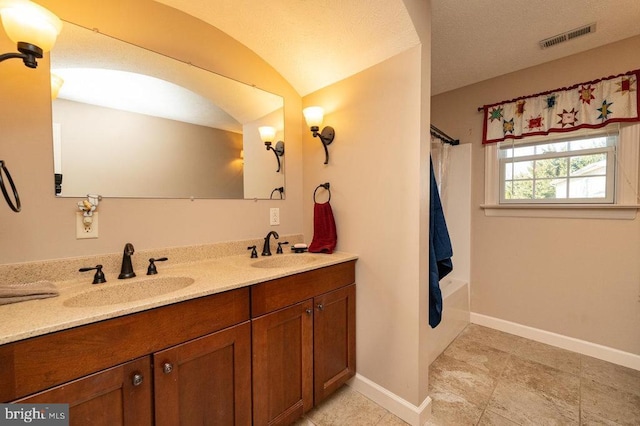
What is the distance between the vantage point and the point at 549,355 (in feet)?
6.94

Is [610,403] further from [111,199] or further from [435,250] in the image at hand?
[111,199]

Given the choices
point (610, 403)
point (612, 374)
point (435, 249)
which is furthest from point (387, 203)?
point (612, 374)

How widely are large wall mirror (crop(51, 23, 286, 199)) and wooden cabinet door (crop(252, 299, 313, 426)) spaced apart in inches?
33.0

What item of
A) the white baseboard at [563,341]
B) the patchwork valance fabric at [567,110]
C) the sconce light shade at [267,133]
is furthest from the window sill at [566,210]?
the sconce light shade at [267,133]

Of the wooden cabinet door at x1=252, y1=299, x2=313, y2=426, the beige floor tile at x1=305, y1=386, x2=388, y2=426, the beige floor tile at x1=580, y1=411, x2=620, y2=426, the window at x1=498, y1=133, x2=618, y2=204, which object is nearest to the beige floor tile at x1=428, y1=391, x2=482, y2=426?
the beige floor tile at x1=305, y1=386, x2=388, y2=426

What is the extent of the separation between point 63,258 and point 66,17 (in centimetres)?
107

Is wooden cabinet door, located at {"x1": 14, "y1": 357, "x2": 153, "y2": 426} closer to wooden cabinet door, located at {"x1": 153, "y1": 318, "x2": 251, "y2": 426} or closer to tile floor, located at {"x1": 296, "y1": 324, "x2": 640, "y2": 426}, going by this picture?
wooden cabinet door, located at {"x1": 153, "y1": 318, "x2": 251, "y2": 426}

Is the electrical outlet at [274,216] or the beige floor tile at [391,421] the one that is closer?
the beige floor tile at [391,421]

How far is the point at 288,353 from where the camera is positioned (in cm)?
134

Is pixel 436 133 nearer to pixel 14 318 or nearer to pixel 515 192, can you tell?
pixel 515 192

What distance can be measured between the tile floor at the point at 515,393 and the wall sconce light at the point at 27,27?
6.53ft

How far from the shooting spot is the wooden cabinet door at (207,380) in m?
0.96

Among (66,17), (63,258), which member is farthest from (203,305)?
(66,17)

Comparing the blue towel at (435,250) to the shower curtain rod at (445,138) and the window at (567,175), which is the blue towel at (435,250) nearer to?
the shower curtain rod at (445,138)
